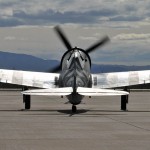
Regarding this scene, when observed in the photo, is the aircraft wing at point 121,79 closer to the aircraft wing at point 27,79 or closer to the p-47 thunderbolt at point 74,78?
the p-47 thunderbolt at point 74,78

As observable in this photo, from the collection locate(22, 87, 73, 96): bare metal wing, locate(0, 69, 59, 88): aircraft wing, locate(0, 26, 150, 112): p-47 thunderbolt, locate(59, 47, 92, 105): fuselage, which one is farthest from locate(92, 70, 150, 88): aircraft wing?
locate(22, 87, 73, 96): bare metal wing

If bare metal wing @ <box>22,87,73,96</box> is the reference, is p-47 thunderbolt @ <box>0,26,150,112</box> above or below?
above

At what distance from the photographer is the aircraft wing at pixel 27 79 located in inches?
1367

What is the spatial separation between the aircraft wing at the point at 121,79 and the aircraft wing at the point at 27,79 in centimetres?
289

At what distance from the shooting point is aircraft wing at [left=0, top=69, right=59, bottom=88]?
3472cm

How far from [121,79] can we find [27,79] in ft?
20.1

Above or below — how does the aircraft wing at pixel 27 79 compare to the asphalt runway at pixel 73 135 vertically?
above

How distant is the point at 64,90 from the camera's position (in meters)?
27.0

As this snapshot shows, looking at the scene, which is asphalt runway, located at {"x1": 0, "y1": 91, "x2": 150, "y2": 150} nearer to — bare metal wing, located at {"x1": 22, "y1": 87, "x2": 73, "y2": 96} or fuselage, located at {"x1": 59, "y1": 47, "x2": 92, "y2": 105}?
bare metal wing, located at {"x1": 22, "y1": 87, "x2": 73, "y2": 96}

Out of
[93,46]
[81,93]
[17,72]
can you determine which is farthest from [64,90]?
[93,46]

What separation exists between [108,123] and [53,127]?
2980 mm

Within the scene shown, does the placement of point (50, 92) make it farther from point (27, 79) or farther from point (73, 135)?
point (27, 79)

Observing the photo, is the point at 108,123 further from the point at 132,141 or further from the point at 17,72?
the point at 17,72

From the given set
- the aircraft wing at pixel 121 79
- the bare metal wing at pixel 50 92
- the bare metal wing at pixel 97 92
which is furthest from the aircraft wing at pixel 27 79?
the bare metal wing at pixel 97 92
